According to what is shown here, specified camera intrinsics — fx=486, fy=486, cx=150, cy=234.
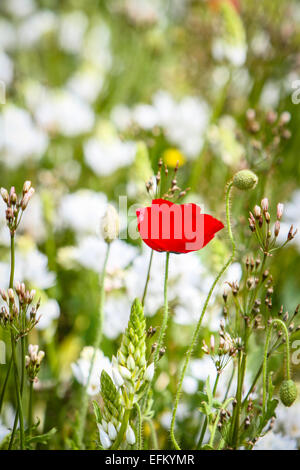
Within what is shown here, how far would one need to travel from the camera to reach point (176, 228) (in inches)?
16.2

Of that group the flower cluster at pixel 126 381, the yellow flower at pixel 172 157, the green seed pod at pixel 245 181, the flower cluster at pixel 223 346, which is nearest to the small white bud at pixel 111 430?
the flower cluster at pixel 126 381

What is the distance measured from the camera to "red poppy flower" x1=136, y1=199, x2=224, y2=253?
41 cm

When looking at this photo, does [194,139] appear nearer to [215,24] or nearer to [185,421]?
[215,24]

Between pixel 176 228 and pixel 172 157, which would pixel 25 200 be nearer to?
pixel 176 228

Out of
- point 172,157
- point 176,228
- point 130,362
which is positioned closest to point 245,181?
point 176,228

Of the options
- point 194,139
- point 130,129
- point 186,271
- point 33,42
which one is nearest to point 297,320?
point 186,271

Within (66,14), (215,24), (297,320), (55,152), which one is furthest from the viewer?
(66,14)

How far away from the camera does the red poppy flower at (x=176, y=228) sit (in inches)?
16.1

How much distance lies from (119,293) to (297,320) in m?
0.23

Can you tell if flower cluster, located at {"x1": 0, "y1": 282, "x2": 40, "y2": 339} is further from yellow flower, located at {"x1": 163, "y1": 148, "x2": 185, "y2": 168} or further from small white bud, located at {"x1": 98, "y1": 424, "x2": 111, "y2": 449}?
yellow flower, located at {"x1": 163, "y1": 148, "x2": 185, "y2": 168}

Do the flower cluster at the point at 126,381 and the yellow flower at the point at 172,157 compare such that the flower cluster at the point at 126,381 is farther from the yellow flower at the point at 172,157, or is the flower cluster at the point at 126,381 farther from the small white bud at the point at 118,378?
the yellow flower at the point at 172,157

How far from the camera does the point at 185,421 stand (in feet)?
1.97

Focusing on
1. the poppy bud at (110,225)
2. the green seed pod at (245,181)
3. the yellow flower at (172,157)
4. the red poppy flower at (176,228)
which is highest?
the yellow flower at (172,157)

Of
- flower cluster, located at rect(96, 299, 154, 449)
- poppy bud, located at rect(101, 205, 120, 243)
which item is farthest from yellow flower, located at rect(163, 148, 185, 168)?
flower cluster, located at rect(96, 299, 154, 449)
